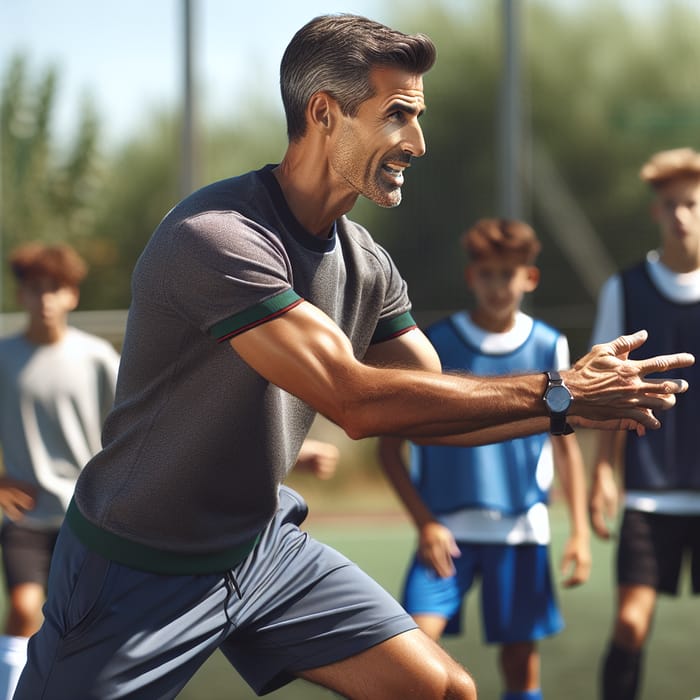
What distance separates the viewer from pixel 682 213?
5.29m

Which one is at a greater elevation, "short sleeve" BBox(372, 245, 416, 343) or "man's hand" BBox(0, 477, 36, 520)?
"short sleeve" BBox(372, 245, 416, 343)

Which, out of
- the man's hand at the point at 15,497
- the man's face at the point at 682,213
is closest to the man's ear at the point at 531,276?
the man's face at the point at 682,213

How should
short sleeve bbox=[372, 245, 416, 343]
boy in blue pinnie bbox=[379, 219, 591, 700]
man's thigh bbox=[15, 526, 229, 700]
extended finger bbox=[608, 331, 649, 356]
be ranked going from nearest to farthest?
1. extended finger bbox=[608, 331, 649, 356]
2. man's thigh bbox=[15, 526, 229, 700]
3. short sleeve bbox=[372, 245, 416, 343]
4. boy in blue pinnie bbox=[379, 219, 591, 700]

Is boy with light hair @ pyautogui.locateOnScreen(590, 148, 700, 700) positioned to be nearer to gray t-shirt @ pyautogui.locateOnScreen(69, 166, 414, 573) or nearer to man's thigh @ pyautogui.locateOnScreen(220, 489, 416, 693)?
man's thigh @ pyautogui.locateOnScreen(220, 489, 416, 693)

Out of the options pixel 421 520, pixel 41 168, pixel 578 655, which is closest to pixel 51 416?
pixel 421 520

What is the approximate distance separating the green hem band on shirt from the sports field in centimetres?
254

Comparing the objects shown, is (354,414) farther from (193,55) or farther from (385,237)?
(385,237)

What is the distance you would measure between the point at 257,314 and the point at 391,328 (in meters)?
0.72

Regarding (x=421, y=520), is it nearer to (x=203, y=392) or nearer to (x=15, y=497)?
(x=15, y=497)

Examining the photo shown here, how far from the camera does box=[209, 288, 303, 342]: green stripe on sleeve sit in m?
2.77

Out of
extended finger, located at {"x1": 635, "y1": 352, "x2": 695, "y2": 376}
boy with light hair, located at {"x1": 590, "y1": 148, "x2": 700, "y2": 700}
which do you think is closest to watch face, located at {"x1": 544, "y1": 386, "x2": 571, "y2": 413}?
extended finger, located at {"x1": 635, "y1": 352, "x2": 695, "y2": 376}

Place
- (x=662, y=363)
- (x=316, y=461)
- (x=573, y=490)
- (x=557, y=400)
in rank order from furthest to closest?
(x=573, y=490) < (x=316, y=461) < (x=662, y=363) < (x=557, y=400)

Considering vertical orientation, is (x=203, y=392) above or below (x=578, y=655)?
above

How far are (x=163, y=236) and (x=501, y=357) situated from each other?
7.69ft
